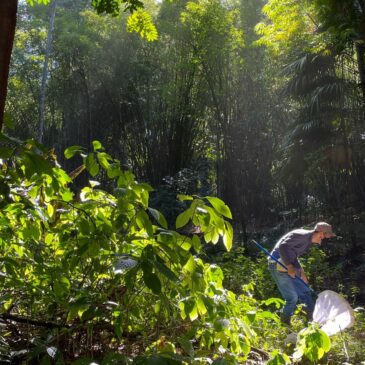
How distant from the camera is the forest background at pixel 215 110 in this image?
9.77m

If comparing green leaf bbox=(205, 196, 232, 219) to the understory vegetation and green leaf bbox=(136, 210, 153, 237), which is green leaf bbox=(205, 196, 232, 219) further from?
green leaf bbox=(136, 210, 153, 237)

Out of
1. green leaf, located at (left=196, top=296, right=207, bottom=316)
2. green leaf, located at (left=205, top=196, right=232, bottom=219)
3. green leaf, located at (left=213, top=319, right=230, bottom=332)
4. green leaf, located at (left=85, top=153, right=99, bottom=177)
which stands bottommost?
green leaf, located at (left=213, top=319, right=230, bottom=332)

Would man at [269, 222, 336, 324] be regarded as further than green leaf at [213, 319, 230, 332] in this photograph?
Yes

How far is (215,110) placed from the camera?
464 inches

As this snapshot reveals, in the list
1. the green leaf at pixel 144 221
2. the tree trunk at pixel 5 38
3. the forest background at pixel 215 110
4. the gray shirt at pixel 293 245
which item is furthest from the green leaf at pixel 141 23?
the forest background at pixel 215 110

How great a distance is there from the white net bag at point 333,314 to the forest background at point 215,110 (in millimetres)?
3676

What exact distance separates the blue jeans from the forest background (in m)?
2.62

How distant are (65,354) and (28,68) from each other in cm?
1308

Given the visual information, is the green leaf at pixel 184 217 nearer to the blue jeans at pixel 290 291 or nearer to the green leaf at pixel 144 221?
the green leaf at pixel 144 221

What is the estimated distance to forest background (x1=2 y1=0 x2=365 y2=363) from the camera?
977 centimetres

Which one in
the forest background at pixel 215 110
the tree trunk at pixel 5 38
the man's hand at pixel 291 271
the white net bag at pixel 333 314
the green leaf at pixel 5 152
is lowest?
the white net bag at pixel 333 314

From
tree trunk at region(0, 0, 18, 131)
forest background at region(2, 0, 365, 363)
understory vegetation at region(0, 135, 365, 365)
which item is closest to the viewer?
tree trunk at region(0, 0, 18, 131)

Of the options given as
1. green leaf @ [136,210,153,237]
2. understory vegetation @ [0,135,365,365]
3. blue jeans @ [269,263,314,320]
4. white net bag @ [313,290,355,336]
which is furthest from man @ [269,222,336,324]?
green leaf @ [136,210,153,237]

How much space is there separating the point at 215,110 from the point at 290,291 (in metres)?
7.52
